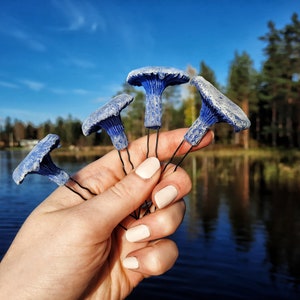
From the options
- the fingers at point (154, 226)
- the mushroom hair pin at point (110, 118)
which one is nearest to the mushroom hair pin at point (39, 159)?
the mushroom hair pin at point (110, 118)

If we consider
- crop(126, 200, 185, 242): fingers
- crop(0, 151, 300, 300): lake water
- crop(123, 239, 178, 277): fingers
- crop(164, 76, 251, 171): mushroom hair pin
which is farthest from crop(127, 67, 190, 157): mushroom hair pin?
crop(0, 151, 300, 300): lake water

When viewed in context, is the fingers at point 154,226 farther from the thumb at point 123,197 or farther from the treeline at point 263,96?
the treeline at point 263,96

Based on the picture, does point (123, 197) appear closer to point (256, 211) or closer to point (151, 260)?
point (151, 260)

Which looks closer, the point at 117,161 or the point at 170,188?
the point at 170,188

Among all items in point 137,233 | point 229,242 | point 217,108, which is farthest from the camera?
point 229,242

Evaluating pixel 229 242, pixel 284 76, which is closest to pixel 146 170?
pixel 229 242
